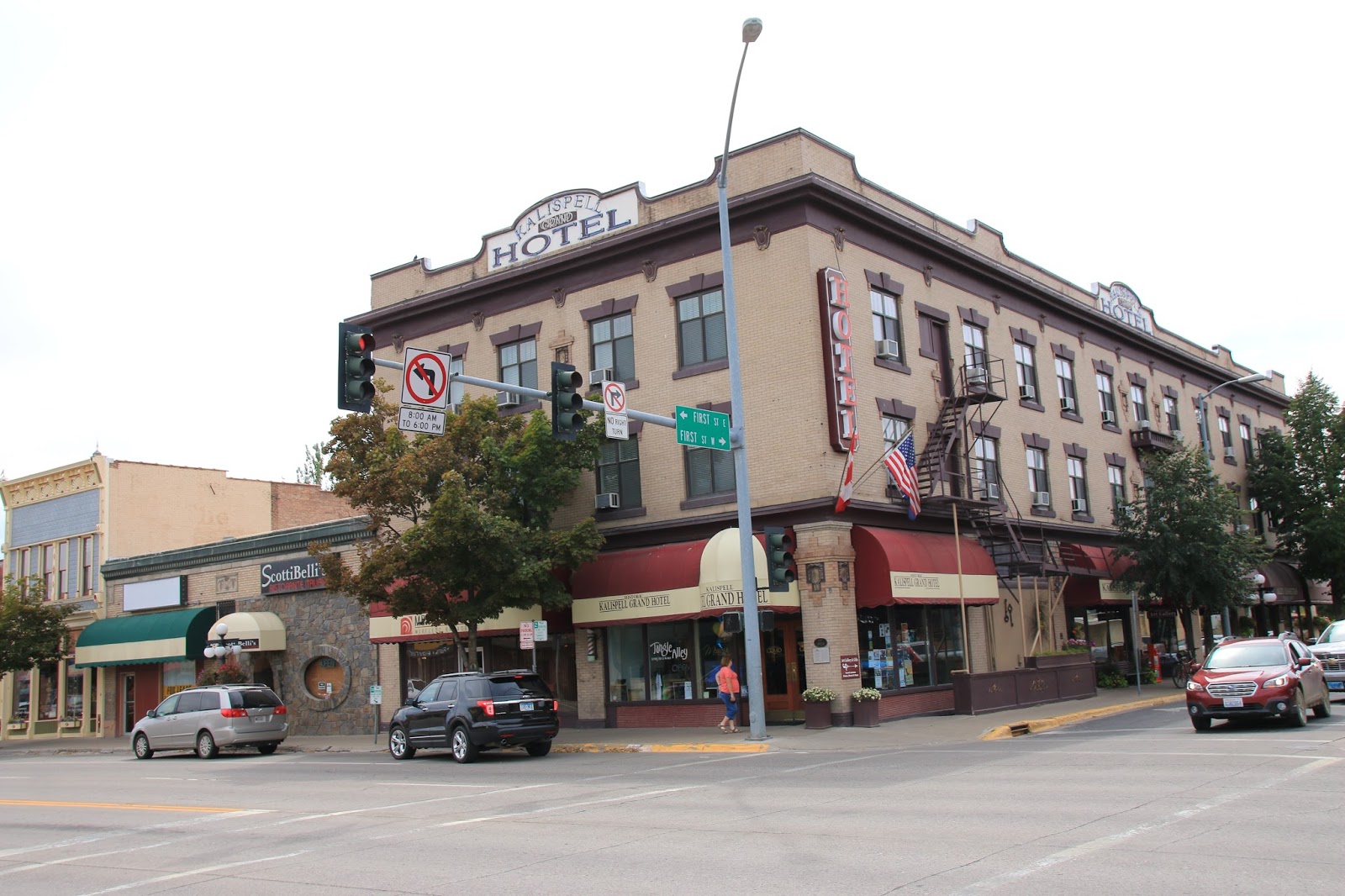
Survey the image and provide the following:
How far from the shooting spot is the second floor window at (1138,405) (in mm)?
42000

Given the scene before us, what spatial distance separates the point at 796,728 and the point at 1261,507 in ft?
112

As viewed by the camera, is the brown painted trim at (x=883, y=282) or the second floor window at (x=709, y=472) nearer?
the second floor window at (x=709, y=472)

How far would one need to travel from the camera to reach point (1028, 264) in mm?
36688

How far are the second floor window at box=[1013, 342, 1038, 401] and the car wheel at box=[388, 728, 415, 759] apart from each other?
807 inches

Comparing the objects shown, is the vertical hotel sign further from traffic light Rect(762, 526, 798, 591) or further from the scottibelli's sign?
the scottibelli's sign

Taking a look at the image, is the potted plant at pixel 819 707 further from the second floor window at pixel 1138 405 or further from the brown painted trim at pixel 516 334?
the second floor window at pixel 1138 405

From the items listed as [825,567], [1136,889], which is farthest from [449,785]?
[1136,889]

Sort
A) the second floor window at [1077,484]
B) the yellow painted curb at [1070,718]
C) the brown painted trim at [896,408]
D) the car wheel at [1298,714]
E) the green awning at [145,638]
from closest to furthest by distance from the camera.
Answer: the car wheel at [1298,714], the yellow painted curb at [1070,718], the brown painted trim at [896,408], the second floor window at [1077,484], the green awning at [145,638]

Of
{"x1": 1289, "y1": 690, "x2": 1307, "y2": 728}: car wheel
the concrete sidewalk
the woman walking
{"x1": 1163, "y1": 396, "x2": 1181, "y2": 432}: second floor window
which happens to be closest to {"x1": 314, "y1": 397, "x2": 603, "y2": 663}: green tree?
the concrete sidewalk

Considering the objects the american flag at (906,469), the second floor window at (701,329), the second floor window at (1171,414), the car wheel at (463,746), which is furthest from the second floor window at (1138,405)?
the car wheel at (463,746)

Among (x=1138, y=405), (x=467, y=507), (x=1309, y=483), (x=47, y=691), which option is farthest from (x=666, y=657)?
(x=1309, y=483)

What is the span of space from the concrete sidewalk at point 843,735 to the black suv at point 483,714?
205 cm

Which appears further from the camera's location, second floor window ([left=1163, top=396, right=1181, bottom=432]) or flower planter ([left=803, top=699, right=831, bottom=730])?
second floor window ([left=1163, top=396, right=1181, bottom=432])

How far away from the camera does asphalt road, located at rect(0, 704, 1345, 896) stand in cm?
894
